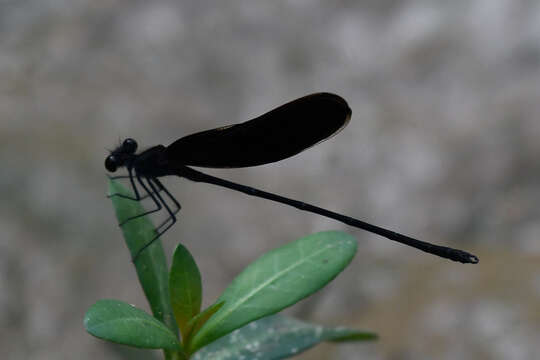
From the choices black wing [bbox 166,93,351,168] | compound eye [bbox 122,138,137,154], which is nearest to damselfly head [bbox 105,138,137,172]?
compound eye [bbox 122,138,137,154]

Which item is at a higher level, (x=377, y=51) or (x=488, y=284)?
(x=377, y=51)

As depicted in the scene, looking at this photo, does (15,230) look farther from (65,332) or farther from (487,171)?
(487,171)

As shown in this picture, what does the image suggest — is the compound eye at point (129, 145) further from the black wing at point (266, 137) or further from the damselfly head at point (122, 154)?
the black wing at point (266, 137)

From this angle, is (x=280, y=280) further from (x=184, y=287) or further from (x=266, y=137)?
(x=266, y=137)

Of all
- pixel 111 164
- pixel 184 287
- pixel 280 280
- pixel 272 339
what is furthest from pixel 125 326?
pixel 111 164

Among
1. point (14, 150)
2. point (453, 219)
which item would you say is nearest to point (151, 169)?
point (14, 150)

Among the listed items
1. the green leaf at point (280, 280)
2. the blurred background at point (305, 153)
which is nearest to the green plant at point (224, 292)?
the green leaf at point (280, 280)
